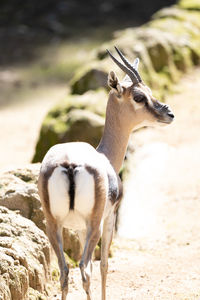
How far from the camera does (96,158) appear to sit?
4562 millimetres

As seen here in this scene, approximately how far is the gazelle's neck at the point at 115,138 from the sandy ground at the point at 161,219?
1122mm

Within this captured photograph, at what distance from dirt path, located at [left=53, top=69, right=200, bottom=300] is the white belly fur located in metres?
1.23

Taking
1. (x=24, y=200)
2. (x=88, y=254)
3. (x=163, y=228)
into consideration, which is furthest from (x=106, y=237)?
(x=163, y=228)

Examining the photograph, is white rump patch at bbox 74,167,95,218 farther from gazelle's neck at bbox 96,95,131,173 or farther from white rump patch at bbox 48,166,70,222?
gazelle's neck at bbox 96,95,131,173

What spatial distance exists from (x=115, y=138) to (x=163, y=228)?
2161 mm

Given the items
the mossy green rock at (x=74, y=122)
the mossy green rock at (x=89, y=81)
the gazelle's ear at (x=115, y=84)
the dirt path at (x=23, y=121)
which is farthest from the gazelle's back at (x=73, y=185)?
the dirt path at (x=23, y=121)

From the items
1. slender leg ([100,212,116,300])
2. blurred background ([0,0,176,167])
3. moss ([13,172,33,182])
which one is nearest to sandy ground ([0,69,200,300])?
slender leg ([100,212,116,300])

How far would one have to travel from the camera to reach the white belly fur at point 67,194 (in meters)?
4.26

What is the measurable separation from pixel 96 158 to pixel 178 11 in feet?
35.0

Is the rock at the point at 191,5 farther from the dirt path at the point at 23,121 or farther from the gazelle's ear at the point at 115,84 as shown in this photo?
the gazelle's ear at the point at 115,84

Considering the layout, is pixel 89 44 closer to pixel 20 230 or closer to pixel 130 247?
pixel 130 247

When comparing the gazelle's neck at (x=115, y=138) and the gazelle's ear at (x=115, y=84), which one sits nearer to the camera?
the gazelle's ear at (x=115, y=84)

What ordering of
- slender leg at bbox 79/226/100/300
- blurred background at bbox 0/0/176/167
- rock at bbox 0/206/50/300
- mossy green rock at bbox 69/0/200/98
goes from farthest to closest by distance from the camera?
blurred background at bbox 0/0/176/167
mossy green rock at bbox 69/0/200/98
rock at bbox 0/206/50/300
slender leg at bbox 79/226/100/300

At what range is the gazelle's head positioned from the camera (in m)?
5.18
